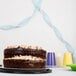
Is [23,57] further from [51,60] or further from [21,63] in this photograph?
[51,60]

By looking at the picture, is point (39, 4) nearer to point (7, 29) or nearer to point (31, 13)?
point (31, 13)

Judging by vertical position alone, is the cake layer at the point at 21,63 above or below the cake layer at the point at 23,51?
below

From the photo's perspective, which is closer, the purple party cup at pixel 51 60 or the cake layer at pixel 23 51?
the cake layer at pixel 23 51

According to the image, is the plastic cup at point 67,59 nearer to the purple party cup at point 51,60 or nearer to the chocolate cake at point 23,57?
the purple party cup at point 51,60

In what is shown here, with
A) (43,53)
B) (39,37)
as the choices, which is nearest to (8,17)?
(39,37)

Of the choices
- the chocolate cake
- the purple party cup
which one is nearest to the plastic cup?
the purple party cup

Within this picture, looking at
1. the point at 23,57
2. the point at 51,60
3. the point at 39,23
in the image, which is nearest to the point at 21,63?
the point at 23,57

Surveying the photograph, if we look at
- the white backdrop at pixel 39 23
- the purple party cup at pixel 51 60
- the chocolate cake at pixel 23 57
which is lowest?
the purple party cup at pixel 51 60

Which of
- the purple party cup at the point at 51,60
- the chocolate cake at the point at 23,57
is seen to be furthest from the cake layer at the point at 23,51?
the purple party cup at the point at 51,60
